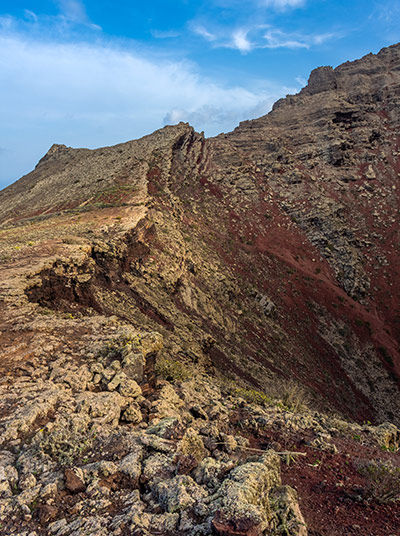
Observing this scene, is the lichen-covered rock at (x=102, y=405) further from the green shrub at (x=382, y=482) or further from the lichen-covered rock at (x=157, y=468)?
the green shrub at (x=382, y=482)

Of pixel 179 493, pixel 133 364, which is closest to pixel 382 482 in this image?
pixel 179 493

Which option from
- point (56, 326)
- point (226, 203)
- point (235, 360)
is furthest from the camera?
point (226, 203)

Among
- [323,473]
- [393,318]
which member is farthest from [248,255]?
[323,473]

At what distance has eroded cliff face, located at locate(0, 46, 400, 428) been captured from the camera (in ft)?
59.5

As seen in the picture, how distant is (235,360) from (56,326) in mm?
12309

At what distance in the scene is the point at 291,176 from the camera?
1826 inches

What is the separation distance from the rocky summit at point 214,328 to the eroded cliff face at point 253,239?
0.21 metres

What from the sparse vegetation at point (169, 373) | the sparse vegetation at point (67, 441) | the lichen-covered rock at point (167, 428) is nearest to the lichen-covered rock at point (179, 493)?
the lichen-covered rock at point (167, 428)

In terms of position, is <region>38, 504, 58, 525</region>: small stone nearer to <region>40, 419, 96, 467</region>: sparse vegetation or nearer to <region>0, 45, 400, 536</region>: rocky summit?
<region>0, 45, 400, 536</region>: rocky summit

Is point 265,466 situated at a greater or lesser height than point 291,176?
lesser

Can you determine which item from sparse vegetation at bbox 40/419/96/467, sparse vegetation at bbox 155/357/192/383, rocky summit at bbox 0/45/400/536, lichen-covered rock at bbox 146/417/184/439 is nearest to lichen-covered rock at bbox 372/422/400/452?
rocky summit at bbox 0/45/400/536

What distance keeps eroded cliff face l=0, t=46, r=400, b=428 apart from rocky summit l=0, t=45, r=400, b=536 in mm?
213

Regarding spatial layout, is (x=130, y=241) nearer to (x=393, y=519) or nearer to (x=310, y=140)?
(x=393, y=519)

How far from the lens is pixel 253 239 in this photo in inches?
1481
